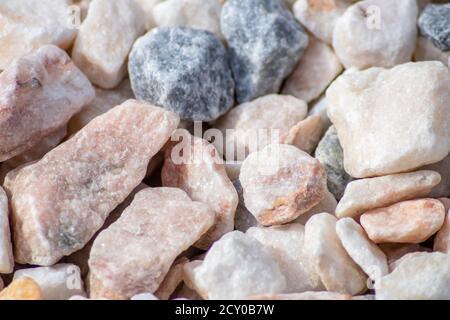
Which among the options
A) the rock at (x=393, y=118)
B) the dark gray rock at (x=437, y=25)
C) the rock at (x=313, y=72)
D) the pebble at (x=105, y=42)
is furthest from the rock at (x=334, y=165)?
the pebble at (x=105, y=42)

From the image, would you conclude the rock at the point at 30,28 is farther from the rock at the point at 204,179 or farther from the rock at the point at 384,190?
the rock at the point at 384,190

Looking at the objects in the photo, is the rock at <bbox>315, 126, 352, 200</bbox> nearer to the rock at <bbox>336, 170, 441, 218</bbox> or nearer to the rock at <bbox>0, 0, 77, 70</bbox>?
the rock at <bbox>336, 170, 441, 218</bbox>

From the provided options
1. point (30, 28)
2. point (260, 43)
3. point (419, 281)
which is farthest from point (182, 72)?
point (419, 281)

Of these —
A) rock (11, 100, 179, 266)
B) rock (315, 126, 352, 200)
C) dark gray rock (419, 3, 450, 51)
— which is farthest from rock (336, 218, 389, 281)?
dark gray rock (419, 3, 450, 51)

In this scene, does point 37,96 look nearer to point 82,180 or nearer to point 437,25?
point 82,180

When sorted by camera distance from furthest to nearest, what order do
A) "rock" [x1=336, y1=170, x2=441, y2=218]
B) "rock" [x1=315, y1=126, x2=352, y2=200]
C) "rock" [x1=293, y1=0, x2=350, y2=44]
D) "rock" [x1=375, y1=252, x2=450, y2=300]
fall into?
1. "rock" [x1=293, y1=0, x2=350, y2=44]
2. "rock" [x1=315, y1=126, x2=352, y2=200]
3. "rock" [x1=336, y1=170, x2=441, y2=218]
4. "rock" [x1=375, y1=252, x2=450, y2=300]

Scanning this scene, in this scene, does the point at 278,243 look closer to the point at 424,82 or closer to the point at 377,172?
the point at 377,172
